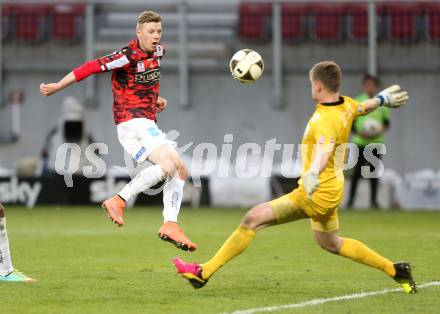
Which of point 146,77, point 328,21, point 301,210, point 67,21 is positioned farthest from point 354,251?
point 67,21

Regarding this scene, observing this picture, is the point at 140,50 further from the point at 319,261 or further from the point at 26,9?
the point at 26,9

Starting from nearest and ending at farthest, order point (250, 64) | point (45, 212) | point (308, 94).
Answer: point (250, 64)
point (45, 212)
point (308, 94)

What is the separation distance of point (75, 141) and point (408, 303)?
14829mm

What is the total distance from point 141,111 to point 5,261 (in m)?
1.90

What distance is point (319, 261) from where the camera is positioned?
1080 centimetres

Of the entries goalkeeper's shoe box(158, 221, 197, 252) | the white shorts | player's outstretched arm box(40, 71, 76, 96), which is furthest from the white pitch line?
player's outstretched arm box(40, 71, 76, 96)

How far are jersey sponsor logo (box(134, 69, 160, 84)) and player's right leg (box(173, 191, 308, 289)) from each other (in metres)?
2.35

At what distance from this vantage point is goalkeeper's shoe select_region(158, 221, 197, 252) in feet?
28.7

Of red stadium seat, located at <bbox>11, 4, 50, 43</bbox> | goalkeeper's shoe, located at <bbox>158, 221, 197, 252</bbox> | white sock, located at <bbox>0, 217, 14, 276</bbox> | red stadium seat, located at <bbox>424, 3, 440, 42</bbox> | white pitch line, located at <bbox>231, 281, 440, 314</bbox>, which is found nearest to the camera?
white pitch line, located at <bbox>231, 281, 440, 314</bbox>

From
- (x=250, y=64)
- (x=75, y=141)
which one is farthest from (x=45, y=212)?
(x=250, y=64)

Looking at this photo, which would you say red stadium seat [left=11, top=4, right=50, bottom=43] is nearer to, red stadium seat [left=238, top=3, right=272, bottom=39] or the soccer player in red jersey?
red stadium seat [left=238, top=3, right=272, bottom=39]

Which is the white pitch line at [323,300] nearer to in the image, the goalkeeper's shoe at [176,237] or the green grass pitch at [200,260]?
the green grass pitch at [200,260]

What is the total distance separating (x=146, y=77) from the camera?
388 inches

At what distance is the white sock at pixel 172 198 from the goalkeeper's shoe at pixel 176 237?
266mm
